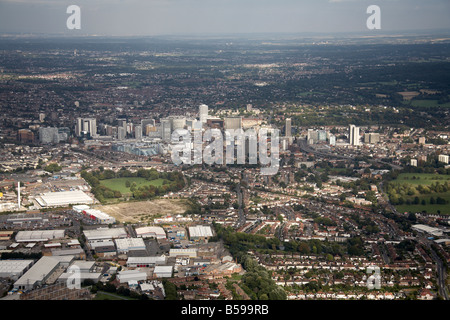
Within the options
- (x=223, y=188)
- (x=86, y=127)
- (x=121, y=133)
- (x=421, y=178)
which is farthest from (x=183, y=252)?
(x=86, y=127)

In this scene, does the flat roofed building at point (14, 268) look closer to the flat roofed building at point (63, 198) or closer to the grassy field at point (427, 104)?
the flat roofed building at point (63, 198)

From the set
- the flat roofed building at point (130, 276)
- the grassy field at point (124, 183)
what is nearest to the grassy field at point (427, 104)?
the grassy field at point (124, 183)

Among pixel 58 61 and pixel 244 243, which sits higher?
pixel 58 61

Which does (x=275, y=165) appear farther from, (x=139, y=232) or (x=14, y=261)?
(x=14, y=261)

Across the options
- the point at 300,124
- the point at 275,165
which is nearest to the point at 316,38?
the point at 300,124

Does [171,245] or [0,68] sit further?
[0,68]

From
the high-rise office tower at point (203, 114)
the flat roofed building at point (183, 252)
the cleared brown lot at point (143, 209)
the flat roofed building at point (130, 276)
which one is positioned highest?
the high-rise office tower at point (203, 114)
